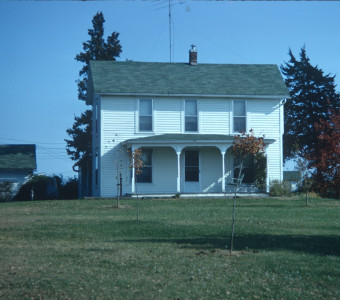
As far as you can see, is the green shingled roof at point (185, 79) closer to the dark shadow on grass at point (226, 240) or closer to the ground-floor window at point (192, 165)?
the ground-floor window at point (192, 165)

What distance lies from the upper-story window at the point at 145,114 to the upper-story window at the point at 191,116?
2.21 meters

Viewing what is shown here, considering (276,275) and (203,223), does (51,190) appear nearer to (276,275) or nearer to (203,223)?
(203,223)

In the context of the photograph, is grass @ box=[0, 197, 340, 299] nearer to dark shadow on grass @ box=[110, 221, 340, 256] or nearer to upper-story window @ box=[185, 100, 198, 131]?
dark shadow on grass @ box=[110, 221, 340, 256]

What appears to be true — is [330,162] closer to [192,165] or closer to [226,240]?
[226,240]

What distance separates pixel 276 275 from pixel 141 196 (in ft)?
69.2

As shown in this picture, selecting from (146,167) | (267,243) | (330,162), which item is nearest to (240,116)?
(146,167)

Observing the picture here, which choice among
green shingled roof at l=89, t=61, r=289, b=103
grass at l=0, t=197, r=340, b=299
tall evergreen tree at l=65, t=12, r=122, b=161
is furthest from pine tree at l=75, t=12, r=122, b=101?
grass at l=0, t=197, r=340, b=299

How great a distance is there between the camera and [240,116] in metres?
34.2

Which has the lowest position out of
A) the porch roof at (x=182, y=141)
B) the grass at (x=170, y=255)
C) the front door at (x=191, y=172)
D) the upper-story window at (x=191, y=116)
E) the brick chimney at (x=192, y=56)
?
the grass at (x=170, y=255)

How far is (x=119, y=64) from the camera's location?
119 ft

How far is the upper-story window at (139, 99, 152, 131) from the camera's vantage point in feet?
109

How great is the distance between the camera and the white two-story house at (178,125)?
108 ft

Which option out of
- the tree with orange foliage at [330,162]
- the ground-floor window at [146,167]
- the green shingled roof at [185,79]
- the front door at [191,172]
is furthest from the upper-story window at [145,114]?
the tree with orange foliage at [330,162]

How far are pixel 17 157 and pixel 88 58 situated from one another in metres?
14.6
